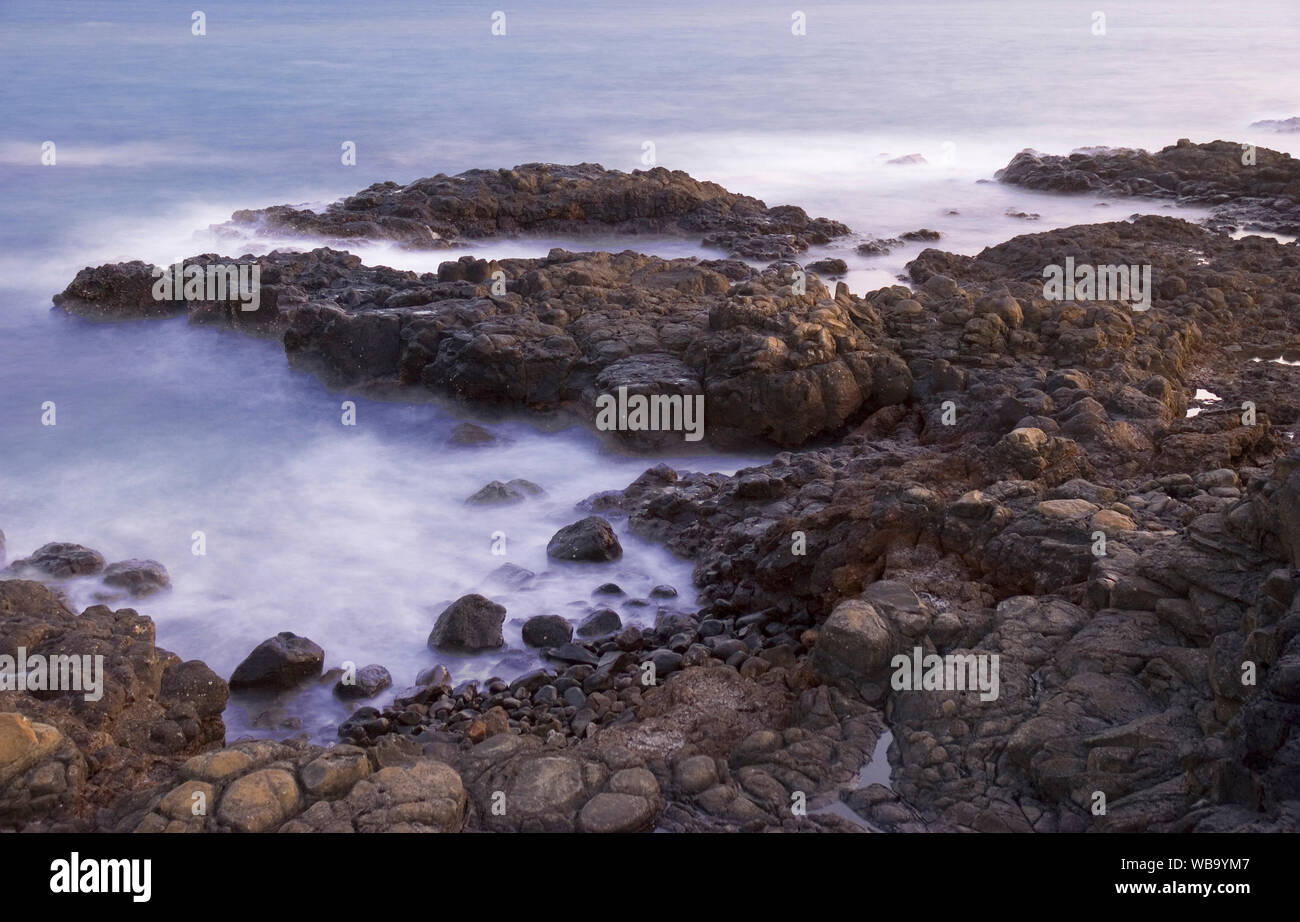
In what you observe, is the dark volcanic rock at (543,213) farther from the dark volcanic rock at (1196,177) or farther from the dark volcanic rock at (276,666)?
the dark volcanic rock at (276,666)

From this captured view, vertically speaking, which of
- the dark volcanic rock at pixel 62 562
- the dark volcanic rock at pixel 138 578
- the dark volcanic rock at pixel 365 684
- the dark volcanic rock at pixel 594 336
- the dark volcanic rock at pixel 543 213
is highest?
the dark volcanic rock at pixel 543 213

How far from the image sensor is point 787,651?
6555mm

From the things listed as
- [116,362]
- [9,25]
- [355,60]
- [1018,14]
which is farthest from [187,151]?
[1018,14]

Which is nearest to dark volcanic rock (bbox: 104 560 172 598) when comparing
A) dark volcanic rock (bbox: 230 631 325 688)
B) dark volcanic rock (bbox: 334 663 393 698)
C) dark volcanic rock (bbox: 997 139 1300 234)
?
dark volcanic rock (bbox: 230 631 325 688)

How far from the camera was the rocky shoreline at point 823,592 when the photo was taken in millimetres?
4887

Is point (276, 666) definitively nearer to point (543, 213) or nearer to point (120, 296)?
point (120, 296)

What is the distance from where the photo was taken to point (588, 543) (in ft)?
27.3

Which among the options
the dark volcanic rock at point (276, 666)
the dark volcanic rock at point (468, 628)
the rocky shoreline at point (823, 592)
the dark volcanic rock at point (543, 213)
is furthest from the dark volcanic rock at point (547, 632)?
the dark volcanic rock at point (543, 213)

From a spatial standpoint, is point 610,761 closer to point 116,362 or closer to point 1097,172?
point 116,362

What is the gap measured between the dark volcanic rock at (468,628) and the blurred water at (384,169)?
24cm

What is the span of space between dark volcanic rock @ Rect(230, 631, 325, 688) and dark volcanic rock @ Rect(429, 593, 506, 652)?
2.50ft

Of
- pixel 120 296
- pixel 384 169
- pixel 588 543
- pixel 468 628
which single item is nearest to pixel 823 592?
pixel 588 543

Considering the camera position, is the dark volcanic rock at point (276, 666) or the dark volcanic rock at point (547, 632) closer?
the dark volcanic rock at point (276, 666)

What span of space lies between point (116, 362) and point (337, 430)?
11.0 feet
